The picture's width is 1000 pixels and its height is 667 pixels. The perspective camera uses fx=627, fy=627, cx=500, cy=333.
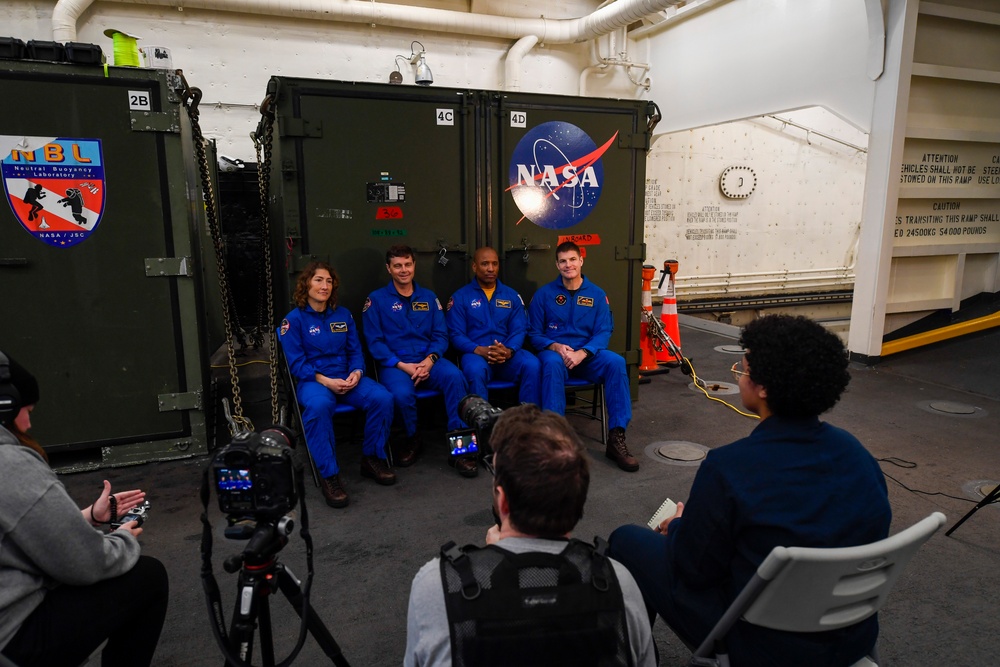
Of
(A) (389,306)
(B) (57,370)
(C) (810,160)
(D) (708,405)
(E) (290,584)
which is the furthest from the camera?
(C) (810,160)

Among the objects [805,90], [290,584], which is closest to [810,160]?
[805,90]

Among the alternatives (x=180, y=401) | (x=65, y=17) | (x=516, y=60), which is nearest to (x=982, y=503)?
(x=180, y=401)

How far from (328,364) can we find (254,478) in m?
2.43

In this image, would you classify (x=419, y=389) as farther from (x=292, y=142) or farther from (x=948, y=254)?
(x=948, y=254)

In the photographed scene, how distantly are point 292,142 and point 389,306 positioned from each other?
113 cm

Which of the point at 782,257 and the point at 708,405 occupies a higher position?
the point at 782,257

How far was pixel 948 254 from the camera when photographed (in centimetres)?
636

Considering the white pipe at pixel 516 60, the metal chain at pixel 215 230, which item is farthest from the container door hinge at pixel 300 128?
the white pipe at pixel 516 60

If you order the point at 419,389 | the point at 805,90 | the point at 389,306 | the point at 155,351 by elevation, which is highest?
the point at 805,90

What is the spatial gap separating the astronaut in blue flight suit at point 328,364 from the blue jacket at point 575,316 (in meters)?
1.21

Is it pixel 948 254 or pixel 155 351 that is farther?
pixel 948 254

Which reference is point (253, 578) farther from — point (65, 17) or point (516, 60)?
point (516, 60)

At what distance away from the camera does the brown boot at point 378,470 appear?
3600mm

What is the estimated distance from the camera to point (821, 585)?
51.6 inches
